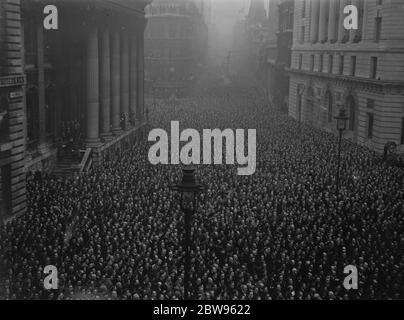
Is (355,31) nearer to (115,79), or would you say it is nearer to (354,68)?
(354,68)

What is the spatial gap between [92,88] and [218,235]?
61.0ft

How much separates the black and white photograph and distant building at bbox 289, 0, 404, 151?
0.15 m

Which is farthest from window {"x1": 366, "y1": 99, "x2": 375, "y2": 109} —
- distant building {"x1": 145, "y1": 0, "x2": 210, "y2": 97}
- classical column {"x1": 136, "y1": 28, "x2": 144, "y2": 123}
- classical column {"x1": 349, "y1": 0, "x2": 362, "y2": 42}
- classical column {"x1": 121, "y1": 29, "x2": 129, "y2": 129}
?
distant building {"x1": 145, "y1": 0, "x2": 210, "y2": 97}

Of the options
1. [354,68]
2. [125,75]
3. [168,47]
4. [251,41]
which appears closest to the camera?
[354,68]

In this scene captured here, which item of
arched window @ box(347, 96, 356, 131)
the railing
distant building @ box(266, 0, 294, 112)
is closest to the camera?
the railing

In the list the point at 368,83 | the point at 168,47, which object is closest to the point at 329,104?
the point at 368,83

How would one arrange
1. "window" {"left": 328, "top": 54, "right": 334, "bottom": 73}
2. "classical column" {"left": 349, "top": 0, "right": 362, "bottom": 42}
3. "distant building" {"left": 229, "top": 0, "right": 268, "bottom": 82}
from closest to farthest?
"classical column" {"left": 349, "top": 0, "right": 362, "bottom": 42} < "window" {"left": 328, "top": 54, "right": 334, "bottom": 73} < "distant building" {"left": 229, "top": 0, "right": 268, "bottom": 82}

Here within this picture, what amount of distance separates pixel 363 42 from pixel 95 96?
71.0 ft

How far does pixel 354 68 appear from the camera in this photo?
47250mm

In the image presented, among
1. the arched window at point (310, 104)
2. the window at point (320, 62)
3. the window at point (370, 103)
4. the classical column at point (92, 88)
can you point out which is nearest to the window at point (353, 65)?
the window at point (370, 103)

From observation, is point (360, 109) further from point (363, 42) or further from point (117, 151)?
point (117, 151)

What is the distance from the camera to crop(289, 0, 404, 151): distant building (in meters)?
40.8

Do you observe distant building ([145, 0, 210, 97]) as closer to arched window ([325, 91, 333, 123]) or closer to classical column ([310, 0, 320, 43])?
classical column ([310, 0, 320, 43])

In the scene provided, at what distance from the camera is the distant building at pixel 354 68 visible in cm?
4084
